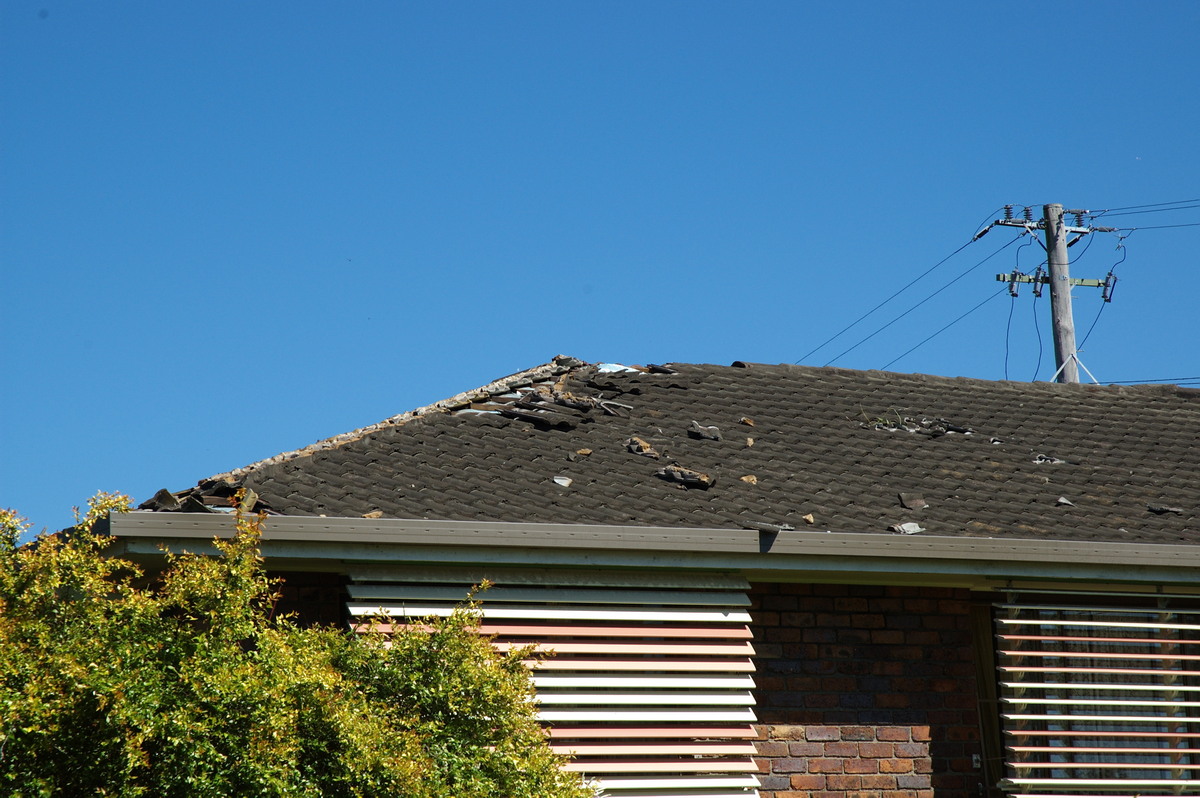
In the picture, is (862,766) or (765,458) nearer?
(862,766)

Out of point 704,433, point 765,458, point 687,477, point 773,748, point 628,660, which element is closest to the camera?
point 628,660

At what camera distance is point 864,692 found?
8602mm

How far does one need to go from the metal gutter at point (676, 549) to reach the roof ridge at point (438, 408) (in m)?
1.00

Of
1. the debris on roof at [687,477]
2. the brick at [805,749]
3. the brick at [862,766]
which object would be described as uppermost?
the debris on roof at [687,477]

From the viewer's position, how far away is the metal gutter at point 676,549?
7.11 meters

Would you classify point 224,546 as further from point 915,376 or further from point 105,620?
point 915,376

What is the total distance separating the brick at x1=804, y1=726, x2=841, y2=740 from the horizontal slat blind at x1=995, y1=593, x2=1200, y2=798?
44.2 inches

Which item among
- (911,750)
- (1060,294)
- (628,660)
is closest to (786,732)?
Answer: (911,750)

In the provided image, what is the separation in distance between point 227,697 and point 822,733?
438 cm

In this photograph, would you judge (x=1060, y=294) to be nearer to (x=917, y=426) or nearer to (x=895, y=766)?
(x=917, y=426)

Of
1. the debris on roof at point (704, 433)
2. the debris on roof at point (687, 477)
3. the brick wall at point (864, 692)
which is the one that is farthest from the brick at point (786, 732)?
the debris on roof at point (704, 433)

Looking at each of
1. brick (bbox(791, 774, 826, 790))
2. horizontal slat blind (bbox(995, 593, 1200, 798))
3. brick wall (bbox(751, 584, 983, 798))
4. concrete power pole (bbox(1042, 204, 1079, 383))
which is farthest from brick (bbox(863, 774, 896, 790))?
concrete power pole (bbox(1042, 204, 1079, 383))

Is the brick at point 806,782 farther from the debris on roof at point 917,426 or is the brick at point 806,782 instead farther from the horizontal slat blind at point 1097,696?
the debris on roof at point 917,426

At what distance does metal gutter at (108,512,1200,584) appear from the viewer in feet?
23.3
